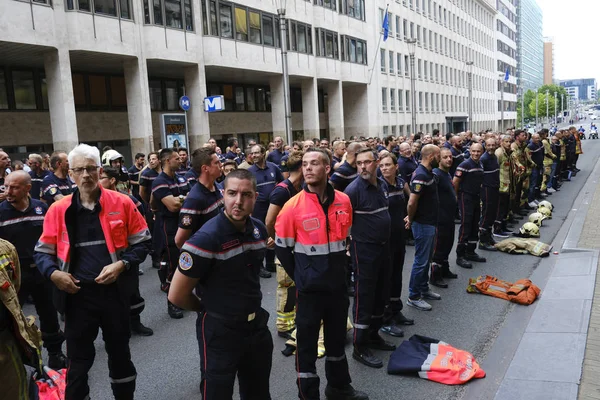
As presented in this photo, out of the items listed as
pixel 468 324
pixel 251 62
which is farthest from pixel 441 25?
pixel 468 324

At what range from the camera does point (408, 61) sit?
5250 cm

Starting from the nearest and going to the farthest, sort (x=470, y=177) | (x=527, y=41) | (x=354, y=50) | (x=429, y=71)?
(x=470, y=177), (x=354, y=50), (x=429, y=71), (x=527, y=41)

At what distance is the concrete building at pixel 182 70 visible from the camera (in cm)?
1934

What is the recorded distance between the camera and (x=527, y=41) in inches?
6954

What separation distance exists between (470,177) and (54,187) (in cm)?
703

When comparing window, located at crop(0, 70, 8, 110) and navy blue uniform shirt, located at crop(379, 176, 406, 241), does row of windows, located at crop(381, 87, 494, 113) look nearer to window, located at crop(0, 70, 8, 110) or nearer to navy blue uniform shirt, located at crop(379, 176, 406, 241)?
window, located at crop(0, 70, 8, 110)

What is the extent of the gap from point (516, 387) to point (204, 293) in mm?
3107

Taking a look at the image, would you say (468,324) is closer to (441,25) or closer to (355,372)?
(355,372)

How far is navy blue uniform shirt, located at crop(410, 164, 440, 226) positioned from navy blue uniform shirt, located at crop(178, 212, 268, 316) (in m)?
3.97

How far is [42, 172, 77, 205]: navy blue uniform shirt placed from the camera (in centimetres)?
797

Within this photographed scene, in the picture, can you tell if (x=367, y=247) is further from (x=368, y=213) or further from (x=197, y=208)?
(x=197, y=208)

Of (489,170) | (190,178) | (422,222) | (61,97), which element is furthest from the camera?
(61,97)

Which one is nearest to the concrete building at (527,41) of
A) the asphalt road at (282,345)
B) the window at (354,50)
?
the window at (354,50)

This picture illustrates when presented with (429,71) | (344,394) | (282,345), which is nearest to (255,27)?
(282,345)
